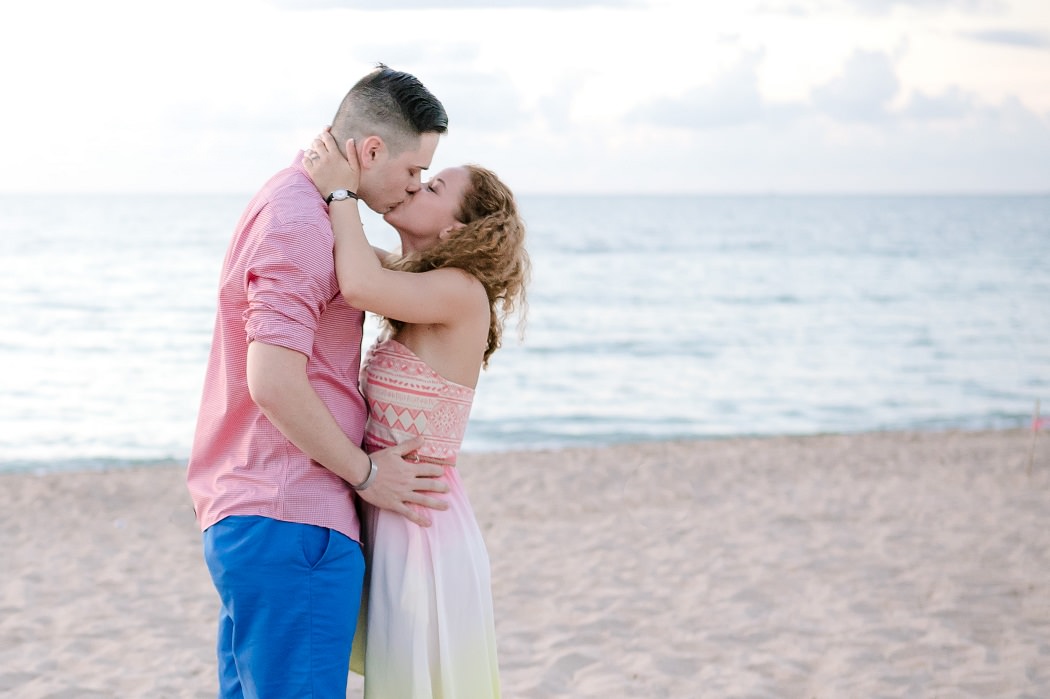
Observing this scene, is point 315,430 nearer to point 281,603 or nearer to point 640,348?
point 281,603

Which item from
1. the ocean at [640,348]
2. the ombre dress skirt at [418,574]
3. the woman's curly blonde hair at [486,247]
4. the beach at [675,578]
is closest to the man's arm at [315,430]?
the ombre dress skirt at [418,574]

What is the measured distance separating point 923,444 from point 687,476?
3.07 meters

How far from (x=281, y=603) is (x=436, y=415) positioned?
2.10ft

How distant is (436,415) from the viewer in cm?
282

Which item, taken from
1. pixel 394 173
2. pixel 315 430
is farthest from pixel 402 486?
pixel 394 173

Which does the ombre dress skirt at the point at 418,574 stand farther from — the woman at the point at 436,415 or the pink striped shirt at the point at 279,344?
the pink striped shirt at the point at 279,344

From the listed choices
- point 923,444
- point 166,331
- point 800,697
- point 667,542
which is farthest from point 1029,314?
point 800,697

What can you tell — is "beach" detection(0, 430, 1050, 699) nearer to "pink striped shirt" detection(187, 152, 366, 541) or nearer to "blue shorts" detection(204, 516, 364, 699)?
"blue shorts" detection(204, 516, 364, 699)

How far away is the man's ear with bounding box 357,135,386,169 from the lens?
2594 millimetres

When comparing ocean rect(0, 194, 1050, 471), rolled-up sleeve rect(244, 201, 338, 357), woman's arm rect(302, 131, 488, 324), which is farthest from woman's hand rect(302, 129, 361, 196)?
ocean rect(0, 194, 1050, 471)

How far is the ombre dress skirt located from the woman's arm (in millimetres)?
193

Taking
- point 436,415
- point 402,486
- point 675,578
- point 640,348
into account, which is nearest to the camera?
point 402,486

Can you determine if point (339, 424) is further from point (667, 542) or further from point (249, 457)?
point (667, 542)

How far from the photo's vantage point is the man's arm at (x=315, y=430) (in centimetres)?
235
